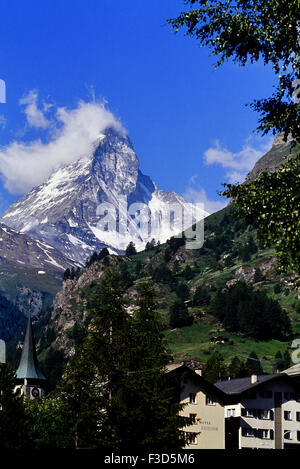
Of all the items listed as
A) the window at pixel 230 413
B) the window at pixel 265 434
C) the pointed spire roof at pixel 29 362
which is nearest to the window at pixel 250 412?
the window at pixel 230 413

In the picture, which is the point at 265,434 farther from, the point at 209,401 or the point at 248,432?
the point at 209,401

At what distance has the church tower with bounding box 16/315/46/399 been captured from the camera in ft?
472

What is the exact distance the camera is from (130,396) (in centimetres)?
4166

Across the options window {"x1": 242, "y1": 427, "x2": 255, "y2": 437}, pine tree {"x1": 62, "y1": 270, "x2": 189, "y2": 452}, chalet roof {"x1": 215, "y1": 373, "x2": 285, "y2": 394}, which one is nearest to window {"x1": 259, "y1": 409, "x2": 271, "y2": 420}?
window {"x1": 242, "y1": 427, "x2": 255, "y2": 437}

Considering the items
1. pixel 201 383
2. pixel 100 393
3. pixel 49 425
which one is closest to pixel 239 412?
pixel 201 383

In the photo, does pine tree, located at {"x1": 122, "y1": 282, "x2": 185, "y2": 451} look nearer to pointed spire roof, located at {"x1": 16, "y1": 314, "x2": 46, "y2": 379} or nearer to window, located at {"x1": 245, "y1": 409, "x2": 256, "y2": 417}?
window, located at {"x1": 245, "y1": 409, "x2": 256, "y2": 417}

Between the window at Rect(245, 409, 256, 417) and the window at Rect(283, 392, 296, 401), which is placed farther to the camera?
the window at Rect(283, 392, 296, 401)

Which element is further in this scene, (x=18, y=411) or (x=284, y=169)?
(x=18, y=411)

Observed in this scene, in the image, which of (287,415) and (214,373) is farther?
(214,373)

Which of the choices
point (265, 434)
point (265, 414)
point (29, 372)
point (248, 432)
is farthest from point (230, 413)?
point (29, 372)

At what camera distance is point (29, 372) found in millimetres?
145500

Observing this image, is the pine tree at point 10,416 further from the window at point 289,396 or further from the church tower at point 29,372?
the church tower at point 29,372
